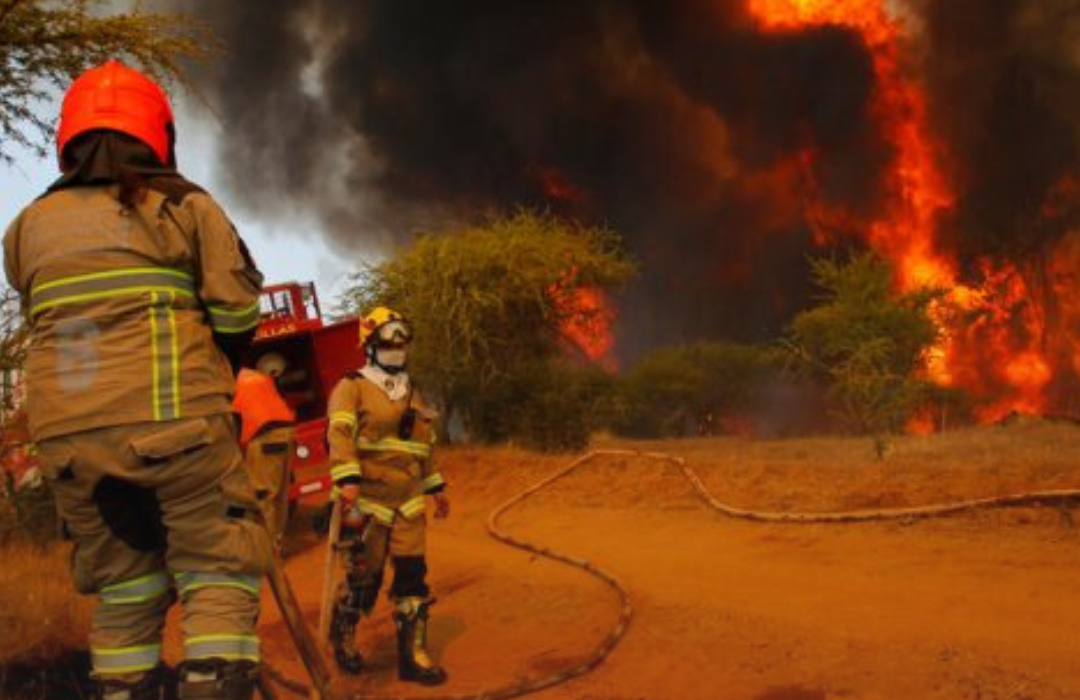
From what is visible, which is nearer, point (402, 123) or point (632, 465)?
point (632, 465)

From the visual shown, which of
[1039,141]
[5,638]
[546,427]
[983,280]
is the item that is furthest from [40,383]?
[1039,141]

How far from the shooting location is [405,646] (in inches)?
238

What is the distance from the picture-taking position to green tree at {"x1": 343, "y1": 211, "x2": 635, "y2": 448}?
679 inches

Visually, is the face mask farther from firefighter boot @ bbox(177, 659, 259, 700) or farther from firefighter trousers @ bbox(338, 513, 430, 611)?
firefighter boot @ bbox(177, 659, 259, 700)

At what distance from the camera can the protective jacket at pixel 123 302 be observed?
3.10m

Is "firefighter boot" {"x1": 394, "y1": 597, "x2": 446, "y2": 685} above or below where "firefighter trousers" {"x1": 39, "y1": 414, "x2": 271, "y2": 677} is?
below

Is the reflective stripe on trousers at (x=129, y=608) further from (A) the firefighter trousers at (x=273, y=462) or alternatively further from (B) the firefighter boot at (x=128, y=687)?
(A) the firefighter trousers at (x=273, y=462)

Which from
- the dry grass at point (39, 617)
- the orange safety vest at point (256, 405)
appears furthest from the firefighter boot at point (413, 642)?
the dry grass at point (39, 617)

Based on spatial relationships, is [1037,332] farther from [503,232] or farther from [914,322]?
[503,232]

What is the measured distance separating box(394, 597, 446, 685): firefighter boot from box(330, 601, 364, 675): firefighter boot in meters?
0.30

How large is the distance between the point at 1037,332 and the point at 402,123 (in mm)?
24078

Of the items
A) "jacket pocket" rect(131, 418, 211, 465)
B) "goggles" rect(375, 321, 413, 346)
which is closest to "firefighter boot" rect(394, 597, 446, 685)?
"goggles" rect(375, 321, 413, 346)

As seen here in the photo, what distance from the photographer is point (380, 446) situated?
6.01 metres

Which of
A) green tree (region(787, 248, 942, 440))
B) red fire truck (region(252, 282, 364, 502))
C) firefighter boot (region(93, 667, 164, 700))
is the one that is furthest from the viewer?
green tree (region(787, 248, 942, 440))
